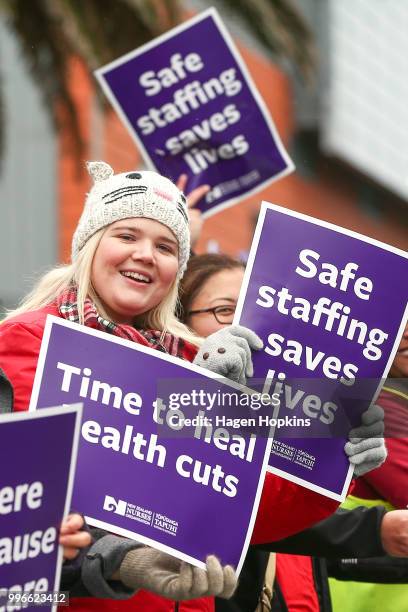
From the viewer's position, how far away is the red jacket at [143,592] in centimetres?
378

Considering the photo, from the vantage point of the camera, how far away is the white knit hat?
4242 mm

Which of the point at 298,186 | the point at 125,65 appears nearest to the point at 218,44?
the point at 125,65

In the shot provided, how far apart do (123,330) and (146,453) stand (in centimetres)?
48

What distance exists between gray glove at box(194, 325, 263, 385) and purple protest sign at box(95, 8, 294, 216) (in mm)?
2228

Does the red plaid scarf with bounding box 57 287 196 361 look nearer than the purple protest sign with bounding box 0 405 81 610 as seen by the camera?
No

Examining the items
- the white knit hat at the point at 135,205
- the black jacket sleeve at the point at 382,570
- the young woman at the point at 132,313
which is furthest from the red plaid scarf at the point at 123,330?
the black jacket sleeve at the point at 382,570

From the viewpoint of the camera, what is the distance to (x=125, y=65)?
6.20 meters

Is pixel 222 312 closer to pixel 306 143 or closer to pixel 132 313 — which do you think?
pixel 132 313

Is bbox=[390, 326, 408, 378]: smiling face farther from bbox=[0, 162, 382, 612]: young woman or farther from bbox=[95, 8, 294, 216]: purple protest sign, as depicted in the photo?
bbox=[95, 8, 294, 216]: purple protest sign

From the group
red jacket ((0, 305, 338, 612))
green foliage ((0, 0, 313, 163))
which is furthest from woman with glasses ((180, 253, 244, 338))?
green foliage ((0, 0, 313, 163))

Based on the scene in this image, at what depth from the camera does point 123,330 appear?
4.02 meters

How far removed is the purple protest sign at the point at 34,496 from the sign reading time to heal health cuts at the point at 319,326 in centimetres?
84

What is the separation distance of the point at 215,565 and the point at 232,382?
470mm

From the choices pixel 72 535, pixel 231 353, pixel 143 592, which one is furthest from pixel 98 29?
pixel 72 535
